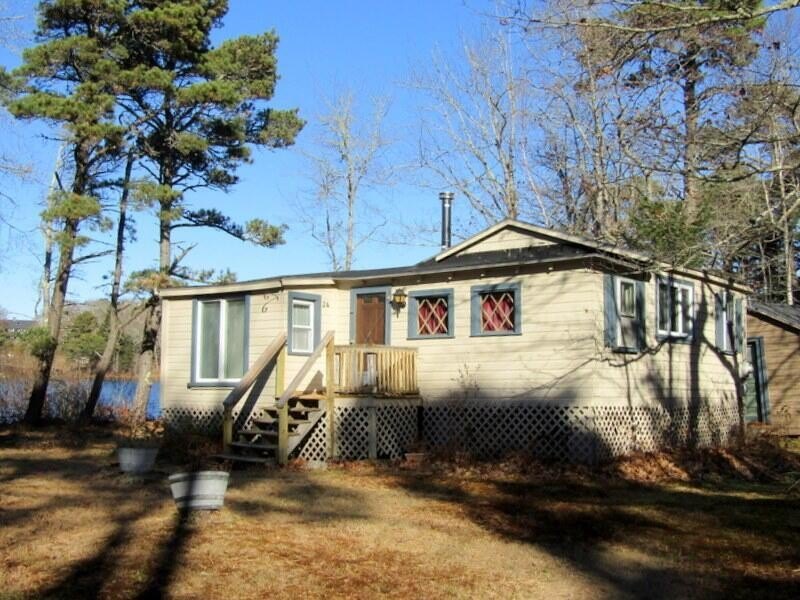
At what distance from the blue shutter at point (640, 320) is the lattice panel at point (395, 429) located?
4059 millimetres

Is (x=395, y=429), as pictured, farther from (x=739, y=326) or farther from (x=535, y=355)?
(x=739, y=326)

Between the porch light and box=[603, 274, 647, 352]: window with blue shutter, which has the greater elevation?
the porch light

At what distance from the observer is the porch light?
15.6 metres

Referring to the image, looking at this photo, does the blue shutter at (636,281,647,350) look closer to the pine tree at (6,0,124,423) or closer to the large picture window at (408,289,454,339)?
the large picture window at (408,289,454,339)

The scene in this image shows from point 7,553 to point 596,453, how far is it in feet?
29.6

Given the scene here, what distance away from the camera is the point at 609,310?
1384 centimetres

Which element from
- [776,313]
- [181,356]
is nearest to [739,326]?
[776,313]

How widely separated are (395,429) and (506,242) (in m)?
4.08

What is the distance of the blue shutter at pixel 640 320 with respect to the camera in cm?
1459

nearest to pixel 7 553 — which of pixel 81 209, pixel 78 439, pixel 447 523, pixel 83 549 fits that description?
pixel 83 549

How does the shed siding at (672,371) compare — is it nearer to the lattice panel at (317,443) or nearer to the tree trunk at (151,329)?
the lattice panel at (317,443)

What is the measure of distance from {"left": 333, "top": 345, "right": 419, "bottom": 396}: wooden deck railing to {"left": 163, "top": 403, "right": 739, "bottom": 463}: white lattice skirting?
318mm

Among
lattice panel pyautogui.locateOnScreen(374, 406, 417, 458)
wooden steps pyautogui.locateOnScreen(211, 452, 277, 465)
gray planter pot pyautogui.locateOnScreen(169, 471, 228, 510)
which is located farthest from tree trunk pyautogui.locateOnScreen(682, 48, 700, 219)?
wooden steps pyautogui.locateOnScreen(211, 452, 277, 465)

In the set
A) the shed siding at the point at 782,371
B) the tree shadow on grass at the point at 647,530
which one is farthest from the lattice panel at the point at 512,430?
the shed siding at the point at 782,371
